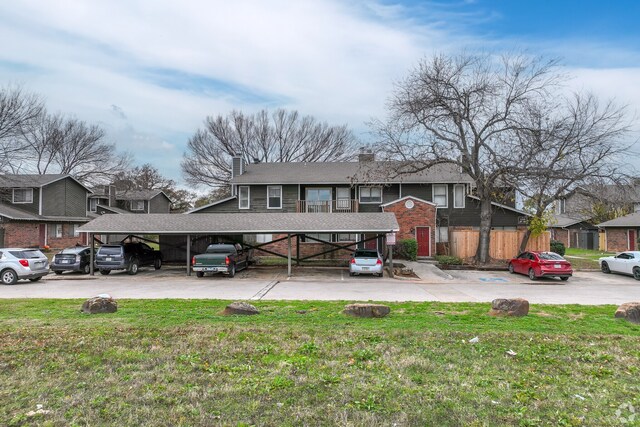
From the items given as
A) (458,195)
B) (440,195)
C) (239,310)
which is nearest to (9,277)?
(239,310)

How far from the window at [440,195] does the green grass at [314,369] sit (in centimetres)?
2139

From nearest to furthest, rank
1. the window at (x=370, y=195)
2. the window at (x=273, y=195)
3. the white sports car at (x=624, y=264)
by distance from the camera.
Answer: the white sports car at (x=624, y=264)
the window at (x=370, y=195)
the window at (x=273, y=195)

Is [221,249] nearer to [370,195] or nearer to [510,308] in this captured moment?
[370,195]

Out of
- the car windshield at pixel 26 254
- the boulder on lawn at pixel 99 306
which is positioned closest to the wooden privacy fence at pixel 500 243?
the boulder on lawn at pixel 99 306

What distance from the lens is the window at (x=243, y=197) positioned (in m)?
30.8

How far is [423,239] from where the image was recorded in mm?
27625

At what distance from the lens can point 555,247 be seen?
27.4 meters

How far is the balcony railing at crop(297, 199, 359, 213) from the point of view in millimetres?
30156

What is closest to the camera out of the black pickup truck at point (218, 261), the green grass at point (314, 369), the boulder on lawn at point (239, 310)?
the green grass at point (314, 369)

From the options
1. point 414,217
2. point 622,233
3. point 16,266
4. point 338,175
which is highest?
point 338,175

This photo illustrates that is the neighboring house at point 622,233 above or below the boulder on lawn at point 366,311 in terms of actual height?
above

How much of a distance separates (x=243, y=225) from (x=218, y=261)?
2306 mm

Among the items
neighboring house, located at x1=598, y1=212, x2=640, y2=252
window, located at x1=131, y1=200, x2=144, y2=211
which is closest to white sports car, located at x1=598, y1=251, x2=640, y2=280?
neighboring house, located at x1=598, y1=212, x2=640, y2=252

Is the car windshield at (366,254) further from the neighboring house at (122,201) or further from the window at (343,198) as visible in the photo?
the neighboring house at (122,201)
